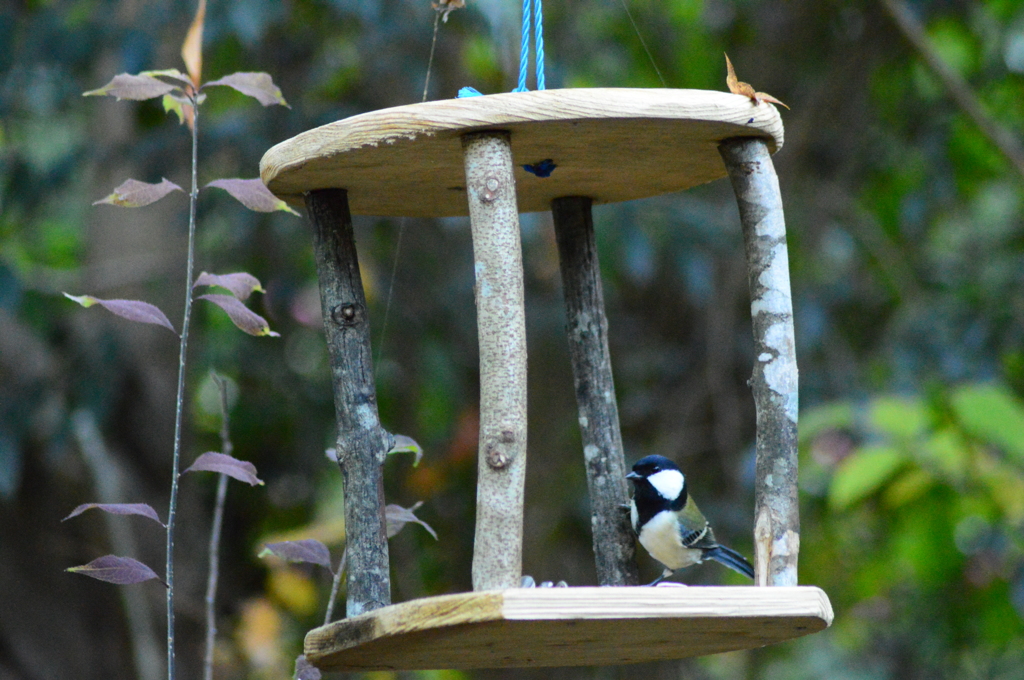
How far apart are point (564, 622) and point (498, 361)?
1.41 ft

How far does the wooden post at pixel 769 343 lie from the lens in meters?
1.83

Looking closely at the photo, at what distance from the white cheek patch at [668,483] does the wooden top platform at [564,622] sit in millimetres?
542

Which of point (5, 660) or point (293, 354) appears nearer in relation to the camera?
point (5, 660)

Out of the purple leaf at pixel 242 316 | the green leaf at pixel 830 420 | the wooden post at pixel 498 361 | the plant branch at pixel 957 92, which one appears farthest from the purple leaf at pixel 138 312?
the plant branch at pixel 957 92

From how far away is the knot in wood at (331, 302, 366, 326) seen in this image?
76.8 inches

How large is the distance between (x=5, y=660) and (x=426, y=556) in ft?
6.51

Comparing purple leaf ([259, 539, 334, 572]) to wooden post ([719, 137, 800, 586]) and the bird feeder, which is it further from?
wooden post ([719, 137, 800, 586])

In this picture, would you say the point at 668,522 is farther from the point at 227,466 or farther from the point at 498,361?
the point at 227,466

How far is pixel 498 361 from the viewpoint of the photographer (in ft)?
5.65

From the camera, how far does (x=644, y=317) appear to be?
19.4ft

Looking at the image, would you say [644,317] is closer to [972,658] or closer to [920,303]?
[920,303]

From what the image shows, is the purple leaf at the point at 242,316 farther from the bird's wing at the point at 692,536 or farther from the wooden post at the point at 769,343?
the bird's wing at the point at 692,536

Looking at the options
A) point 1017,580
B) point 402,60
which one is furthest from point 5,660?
point 1017,580

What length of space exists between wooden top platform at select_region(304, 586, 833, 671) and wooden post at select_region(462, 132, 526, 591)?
0.48 feet
